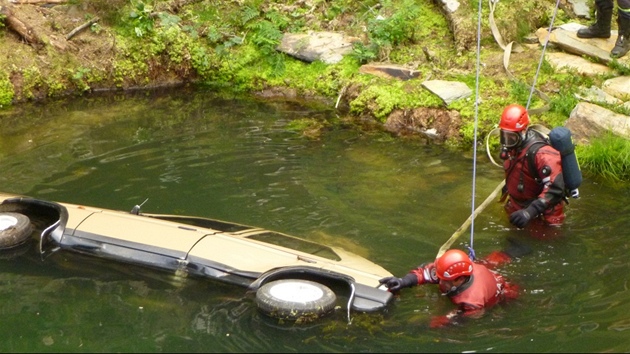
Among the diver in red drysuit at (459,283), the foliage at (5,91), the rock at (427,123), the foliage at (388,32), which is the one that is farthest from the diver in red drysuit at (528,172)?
the foliage at (5,91)

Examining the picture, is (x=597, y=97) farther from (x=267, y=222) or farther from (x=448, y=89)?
(x=267, y=222)

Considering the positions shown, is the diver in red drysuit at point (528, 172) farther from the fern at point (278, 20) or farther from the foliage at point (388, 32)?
the fern at point (278, 20)

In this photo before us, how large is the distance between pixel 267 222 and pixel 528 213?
299 centimetres

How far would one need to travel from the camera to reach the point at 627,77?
11.6m

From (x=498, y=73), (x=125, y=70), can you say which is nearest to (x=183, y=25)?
(x=125, y=70)

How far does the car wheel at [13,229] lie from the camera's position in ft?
27.0

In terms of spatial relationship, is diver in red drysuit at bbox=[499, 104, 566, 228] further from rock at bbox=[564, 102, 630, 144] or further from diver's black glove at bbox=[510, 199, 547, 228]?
rock at bbox=[564, 102, 630, 144]

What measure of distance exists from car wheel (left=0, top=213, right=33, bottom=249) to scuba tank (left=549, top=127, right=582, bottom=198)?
5506mm

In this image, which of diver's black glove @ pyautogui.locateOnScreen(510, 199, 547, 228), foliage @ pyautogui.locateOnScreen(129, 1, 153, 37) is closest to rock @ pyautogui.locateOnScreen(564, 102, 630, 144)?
diver's black glove @ pyautogui.locateOnScreen(510, 199, 547, 228)

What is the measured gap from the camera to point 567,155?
7984mm

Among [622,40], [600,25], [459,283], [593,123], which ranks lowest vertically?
[593,123]

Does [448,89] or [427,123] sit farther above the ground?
[448,89]

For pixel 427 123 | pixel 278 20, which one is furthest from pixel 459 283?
pixel 278 20

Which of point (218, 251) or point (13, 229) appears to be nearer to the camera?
point (218, 251)
